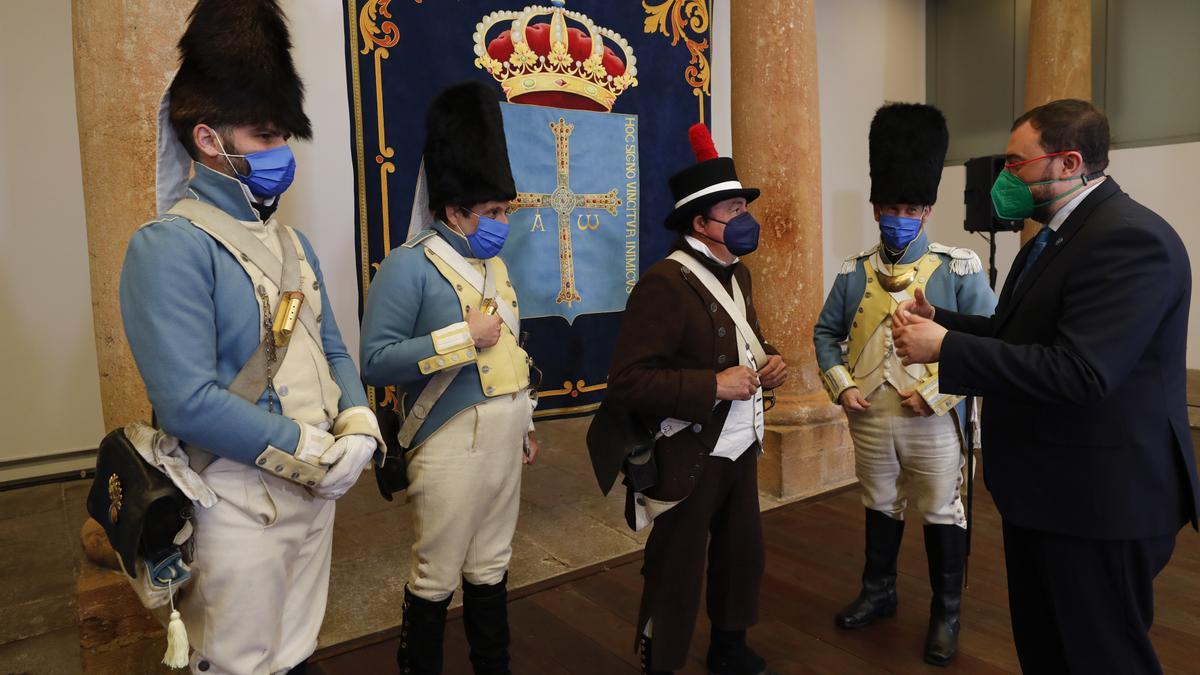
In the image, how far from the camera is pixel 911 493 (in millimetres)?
2848

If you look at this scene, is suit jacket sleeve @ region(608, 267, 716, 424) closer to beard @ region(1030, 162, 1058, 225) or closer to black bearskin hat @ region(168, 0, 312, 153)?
beard @ region(1030, 162, 1058, 225)

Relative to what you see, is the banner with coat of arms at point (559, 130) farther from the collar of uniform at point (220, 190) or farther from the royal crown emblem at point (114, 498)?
the royal crown emblem at point (114, 498)

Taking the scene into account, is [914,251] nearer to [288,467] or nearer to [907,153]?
[907,153]

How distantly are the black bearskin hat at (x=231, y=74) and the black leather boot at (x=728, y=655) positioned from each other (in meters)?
1.99

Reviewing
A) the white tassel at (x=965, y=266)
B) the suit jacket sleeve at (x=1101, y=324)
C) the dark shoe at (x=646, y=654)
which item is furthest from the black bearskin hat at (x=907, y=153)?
the dark shoe at (x=646, y=654)

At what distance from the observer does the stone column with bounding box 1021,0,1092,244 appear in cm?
607

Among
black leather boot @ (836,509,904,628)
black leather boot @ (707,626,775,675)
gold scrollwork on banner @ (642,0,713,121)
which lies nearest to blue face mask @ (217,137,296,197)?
black leather boot @ (707,626,775,675)

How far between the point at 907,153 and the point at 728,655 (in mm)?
1942

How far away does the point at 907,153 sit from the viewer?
2.87 metres

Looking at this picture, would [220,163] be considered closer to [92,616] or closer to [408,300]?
[408,300]

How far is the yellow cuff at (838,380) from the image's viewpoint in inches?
111

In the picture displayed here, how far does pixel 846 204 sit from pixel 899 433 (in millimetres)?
5894

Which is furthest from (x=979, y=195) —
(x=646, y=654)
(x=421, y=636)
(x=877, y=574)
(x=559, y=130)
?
(x=421, y=636)

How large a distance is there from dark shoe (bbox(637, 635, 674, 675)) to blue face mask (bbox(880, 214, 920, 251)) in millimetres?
1674
